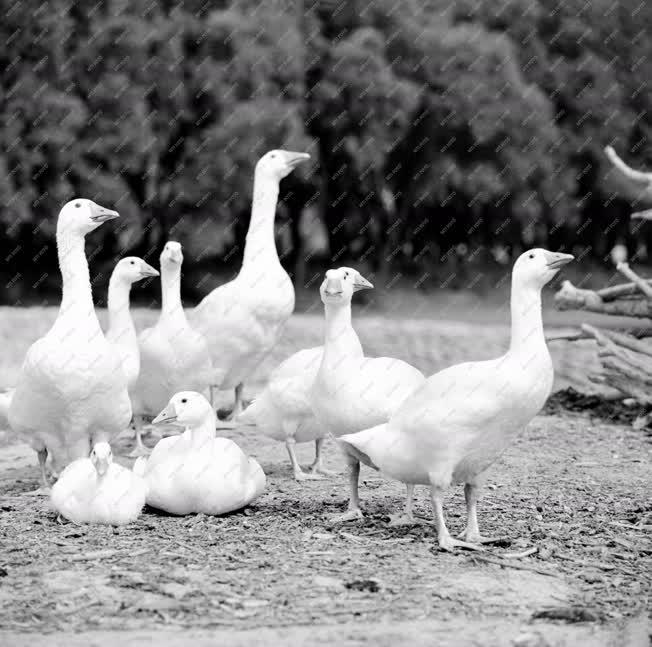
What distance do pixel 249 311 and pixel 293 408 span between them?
1.58m

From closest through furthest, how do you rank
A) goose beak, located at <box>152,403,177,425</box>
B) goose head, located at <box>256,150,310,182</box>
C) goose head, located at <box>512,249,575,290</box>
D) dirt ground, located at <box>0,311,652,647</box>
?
dirt ground, located at <box>0,311,652,647</box> < goose head, located at <box>512,249,575,290</box> < goose beak, located at <box>152,403,177,425</box> < goose head, located at <box>256,150,310,182</box>

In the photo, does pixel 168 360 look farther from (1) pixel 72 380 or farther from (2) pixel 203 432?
(2) pixel 203 432

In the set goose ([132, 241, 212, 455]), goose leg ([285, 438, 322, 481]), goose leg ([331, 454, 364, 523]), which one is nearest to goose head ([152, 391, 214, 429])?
goose leg ([331, 454, 364, 523])

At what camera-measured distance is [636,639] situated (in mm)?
3670

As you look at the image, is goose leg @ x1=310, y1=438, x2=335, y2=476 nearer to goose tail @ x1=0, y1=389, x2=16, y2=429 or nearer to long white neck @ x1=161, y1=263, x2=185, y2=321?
long white neck @ x1=161, y1=263, x2=185, y2=321

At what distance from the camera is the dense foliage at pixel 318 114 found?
1379cm

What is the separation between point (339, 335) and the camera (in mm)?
5441

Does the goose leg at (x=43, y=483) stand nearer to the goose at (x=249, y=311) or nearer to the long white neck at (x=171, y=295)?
the long white neck at (x=171, y=295)

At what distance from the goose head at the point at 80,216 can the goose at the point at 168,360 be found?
1.06m

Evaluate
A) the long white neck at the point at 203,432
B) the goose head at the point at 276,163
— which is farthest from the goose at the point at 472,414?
the goose head at the point at 276,163

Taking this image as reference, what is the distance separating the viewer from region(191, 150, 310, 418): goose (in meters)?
7.67

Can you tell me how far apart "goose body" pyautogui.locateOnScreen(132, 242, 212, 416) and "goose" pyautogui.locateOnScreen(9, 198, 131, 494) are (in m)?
1.02

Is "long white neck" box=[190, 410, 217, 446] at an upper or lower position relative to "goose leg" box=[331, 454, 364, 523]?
upper

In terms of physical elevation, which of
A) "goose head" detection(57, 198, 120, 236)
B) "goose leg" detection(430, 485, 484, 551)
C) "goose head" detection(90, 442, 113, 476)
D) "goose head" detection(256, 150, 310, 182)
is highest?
"goose head" detection(256, 150, 310, 182)
